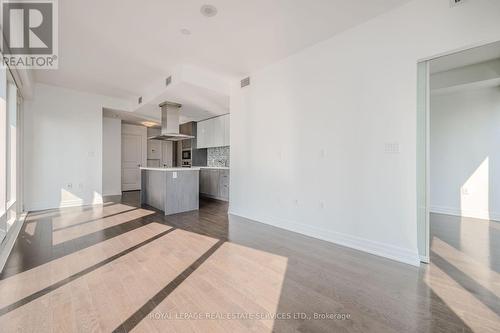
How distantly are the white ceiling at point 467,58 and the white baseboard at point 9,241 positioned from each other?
19.2 ft

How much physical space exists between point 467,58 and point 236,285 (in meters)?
4.61

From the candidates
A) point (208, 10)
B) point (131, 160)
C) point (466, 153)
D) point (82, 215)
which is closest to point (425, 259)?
point (466, 153)

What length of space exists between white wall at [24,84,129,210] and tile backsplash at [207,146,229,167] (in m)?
3.14

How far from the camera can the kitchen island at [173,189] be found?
4434 mm

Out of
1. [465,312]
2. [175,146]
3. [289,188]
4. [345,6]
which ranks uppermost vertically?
[345,6]

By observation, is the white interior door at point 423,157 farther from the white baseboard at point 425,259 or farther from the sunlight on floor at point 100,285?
the sunlight on floor at point 100,285

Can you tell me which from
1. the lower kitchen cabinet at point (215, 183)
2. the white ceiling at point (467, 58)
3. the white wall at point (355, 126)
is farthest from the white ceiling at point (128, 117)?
the white ceiling at point (467, 58)

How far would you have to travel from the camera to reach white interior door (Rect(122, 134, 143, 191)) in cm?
766

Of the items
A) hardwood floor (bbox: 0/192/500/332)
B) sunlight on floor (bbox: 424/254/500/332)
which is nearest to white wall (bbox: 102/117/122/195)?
hardwood floor (bbox: 0/192/500/332)

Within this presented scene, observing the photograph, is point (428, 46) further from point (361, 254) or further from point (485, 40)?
point (361, 254)

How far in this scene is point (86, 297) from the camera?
1.66 metres

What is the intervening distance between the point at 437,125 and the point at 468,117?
477mm

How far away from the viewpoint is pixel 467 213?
423 cm


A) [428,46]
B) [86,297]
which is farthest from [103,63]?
[428,46]
